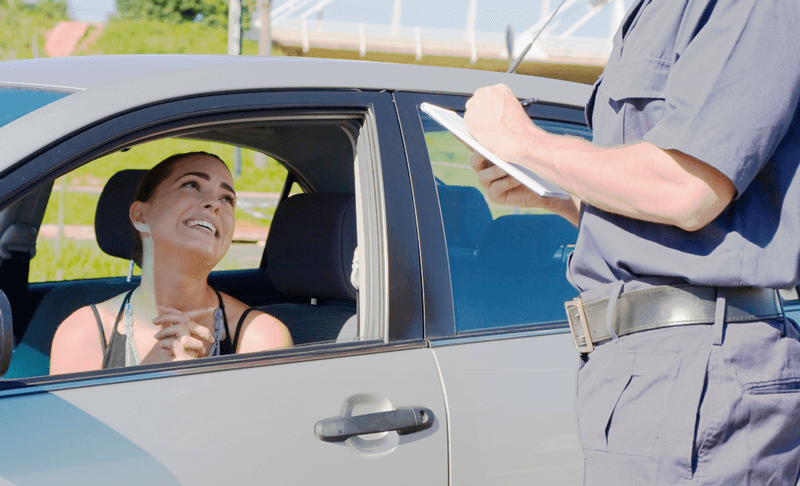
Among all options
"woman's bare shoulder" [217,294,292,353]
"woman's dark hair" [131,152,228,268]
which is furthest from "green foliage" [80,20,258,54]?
"woman's bare shoulder" [217,294,292,353]

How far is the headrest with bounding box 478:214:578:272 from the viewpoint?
1962 mm

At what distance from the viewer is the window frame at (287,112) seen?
4.53 feet

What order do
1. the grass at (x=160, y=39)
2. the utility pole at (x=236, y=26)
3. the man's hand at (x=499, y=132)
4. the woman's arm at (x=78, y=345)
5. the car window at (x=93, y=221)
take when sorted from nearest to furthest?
the man's hand at (x=499, y=132) < the woman's arm at (x=78, y=345) < the car window at (x=93, y=221) < the utility pole at (x=236, y=26) < the grass at (x=160, y=39)

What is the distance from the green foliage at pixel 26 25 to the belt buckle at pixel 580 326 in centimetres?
1908

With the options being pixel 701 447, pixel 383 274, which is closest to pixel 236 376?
pixel 383 274

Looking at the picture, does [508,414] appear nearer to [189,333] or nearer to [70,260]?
[189,333]

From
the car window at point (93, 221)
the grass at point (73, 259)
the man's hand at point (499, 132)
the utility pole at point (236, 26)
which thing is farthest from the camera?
the utility pole at point (236, 26)

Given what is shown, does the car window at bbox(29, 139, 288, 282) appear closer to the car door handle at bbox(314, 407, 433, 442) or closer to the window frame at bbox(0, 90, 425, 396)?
the window frame at bbox(0, 90, 425, 396)

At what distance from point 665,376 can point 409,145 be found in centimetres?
81

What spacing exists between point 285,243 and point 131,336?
1.89 feet

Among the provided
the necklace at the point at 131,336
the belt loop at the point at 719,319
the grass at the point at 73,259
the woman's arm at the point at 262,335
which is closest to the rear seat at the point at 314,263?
the woman's arm at the point at 262,335

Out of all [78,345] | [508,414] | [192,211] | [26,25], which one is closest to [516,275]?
[508,414]

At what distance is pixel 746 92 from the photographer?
1.07m

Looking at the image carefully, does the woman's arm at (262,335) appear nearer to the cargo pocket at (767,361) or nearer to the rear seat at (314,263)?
the rear seat at (314,263)
